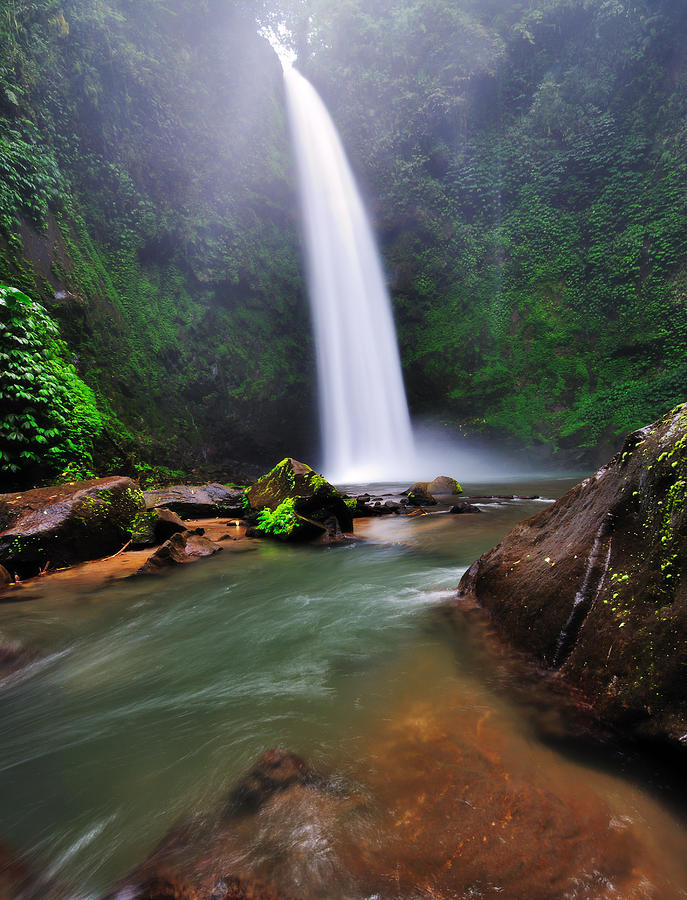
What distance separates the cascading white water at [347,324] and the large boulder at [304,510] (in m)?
13.6

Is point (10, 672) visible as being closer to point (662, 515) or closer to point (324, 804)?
point (324, 804)

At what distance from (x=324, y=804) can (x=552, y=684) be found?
130 cm

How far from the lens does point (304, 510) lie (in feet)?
22.5

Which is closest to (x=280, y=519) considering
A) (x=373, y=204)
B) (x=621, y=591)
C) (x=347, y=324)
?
(x=621, y=591)

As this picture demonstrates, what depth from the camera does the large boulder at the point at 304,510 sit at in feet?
21.6

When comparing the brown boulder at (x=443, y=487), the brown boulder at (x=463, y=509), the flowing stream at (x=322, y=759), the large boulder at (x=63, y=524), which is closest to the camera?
the flowing stream at (x=322, y=759)

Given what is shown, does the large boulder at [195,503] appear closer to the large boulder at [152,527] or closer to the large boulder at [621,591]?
the large boulder at [152,527]

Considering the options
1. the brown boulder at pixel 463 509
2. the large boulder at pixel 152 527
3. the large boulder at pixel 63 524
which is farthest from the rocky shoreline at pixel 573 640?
the brown boulder at pixel 463 509

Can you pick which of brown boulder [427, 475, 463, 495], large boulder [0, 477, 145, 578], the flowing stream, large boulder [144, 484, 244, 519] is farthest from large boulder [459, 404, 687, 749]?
brown boulder [427, 475, 463, 495]

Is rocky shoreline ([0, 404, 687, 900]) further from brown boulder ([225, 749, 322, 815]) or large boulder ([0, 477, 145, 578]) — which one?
large boulder ([0, 477, 145, 578])

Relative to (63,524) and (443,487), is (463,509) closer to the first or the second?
(443,487)

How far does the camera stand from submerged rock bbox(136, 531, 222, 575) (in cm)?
497

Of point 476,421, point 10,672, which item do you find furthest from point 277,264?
point 10,672

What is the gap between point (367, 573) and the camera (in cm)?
483
